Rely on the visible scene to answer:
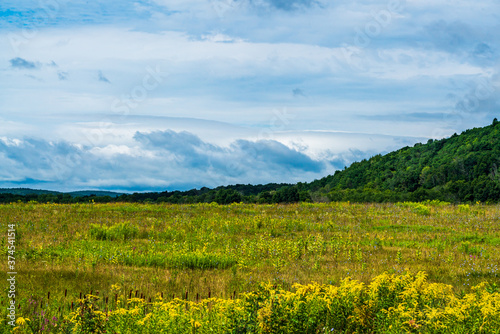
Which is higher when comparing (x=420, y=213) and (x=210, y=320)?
(x=420, y=213)

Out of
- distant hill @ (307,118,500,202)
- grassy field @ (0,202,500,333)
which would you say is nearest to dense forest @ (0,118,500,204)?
distant hill @ (307,118,500,202)

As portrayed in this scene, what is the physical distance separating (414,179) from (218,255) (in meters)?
76.7

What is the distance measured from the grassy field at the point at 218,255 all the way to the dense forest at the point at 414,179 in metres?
23.3

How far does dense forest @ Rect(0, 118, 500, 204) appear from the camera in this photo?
5034 cm

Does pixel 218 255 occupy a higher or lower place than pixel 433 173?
lower

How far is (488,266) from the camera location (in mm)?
12469

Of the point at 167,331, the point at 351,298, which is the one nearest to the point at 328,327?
the point at 351,298

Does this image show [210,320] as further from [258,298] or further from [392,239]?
[392,239]

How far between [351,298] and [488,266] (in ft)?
27.7

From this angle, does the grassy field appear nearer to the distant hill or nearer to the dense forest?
the dense forest

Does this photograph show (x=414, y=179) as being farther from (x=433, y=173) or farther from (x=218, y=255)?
(x=218, y=255)

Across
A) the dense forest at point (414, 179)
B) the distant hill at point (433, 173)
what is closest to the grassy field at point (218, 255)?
the dense forest at point (414, 179)

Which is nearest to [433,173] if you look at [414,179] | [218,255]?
[414,179]

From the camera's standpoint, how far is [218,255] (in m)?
12.5
